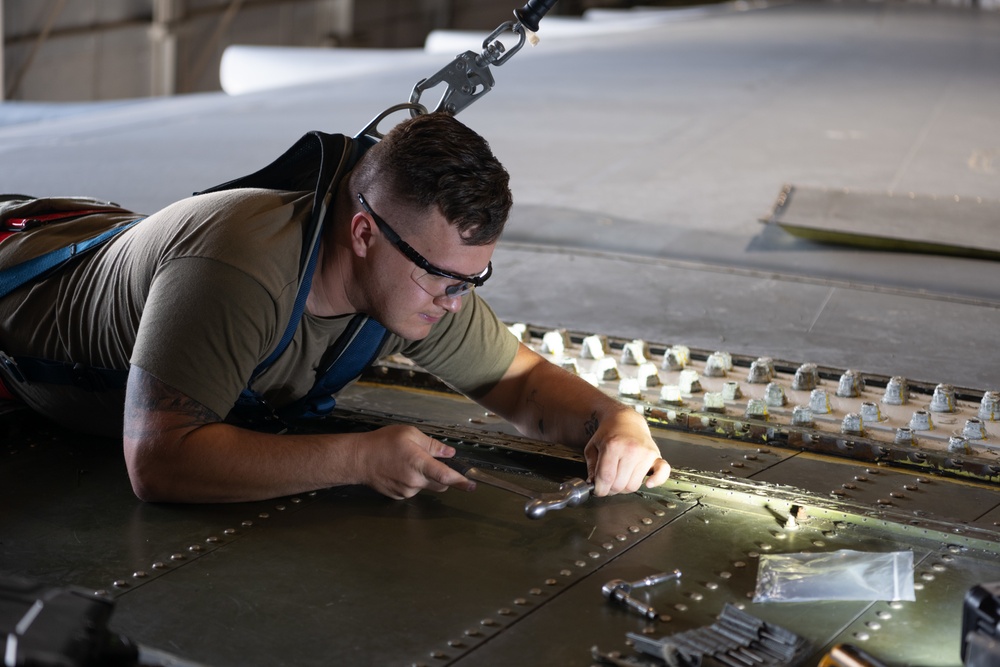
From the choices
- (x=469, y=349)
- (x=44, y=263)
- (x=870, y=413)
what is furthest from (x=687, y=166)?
(x=44, y=263)

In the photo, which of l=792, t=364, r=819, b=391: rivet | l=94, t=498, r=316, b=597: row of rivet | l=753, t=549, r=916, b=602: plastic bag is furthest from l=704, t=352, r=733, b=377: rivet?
l=94, t=498, r=316, b=597: row of rivet

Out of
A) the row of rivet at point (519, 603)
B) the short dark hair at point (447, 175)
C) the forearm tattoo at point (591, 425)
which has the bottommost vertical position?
the row of rivet at point (519, 603)

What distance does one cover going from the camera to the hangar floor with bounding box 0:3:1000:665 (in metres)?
2.26

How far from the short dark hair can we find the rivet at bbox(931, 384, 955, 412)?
1696 millimetres

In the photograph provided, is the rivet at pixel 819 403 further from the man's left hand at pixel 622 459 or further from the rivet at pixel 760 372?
the man's left hand at pixel 622 459

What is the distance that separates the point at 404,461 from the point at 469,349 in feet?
2.02

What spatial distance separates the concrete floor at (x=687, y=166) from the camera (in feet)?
15.1

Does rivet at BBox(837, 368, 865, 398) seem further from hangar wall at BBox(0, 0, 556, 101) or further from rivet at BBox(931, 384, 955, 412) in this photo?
hangar wall at BBox(0, 0, 556, 101)

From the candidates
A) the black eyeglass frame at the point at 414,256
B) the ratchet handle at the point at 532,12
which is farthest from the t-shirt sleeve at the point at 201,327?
the ratchet handle at the point at 532,12

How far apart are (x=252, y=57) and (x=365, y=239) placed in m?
10.3

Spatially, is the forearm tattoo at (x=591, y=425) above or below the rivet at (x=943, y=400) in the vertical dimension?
above

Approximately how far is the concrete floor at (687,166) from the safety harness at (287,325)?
165cm

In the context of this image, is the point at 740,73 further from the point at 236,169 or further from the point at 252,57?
the point at 236,169

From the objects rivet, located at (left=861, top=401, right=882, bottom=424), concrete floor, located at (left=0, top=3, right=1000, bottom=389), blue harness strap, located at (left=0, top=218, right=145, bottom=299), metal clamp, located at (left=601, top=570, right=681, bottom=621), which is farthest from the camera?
concrete floor, located at (left=0, top=3, right=1000, bottom=389)
